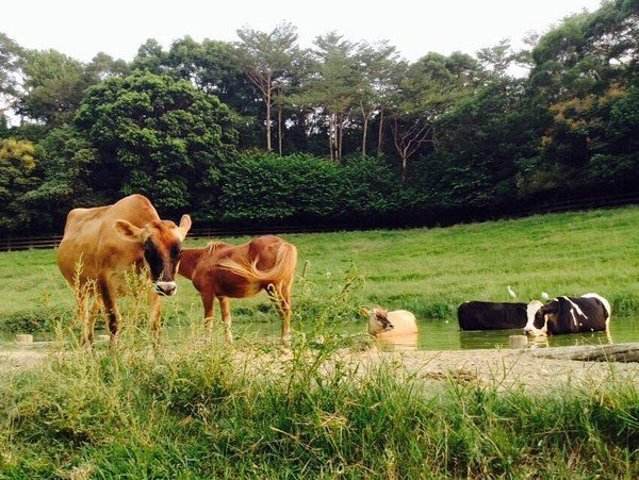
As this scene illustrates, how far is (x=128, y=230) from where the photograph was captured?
666 centimetres

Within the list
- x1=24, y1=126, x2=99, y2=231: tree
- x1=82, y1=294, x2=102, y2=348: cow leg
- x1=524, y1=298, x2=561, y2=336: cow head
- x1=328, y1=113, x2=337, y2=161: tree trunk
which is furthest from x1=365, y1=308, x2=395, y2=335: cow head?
x1=328, y1=113, x2=337, y2=161: tree trunk

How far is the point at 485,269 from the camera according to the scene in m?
22.1

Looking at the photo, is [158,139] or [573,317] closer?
[573,317]

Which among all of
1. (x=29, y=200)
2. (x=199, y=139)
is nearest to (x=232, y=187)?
(x=199, y=139)

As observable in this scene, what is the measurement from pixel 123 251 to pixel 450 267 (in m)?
17.5

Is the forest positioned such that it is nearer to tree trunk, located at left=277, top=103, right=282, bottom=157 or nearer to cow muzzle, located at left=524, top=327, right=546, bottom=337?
tree trunk, located at left=277, top=103, right=282, bottom=157

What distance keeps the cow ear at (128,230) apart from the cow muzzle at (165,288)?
1.89ft

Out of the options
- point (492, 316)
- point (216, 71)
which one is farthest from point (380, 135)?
point (492, 316)

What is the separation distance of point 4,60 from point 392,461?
59.0 metres

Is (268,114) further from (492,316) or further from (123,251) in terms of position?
(123,251)

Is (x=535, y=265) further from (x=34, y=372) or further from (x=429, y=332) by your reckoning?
(x=34, y=372)

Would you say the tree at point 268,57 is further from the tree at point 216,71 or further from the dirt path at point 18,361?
the dirt path at point 18,361

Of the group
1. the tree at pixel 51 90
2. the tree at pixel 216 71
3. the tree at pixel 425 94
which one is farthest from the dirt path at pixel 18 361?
the tree at pixel 51 90

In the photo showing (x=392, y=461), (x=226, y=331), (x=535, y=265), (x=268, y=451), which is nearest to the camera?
(x=392, y=461)
